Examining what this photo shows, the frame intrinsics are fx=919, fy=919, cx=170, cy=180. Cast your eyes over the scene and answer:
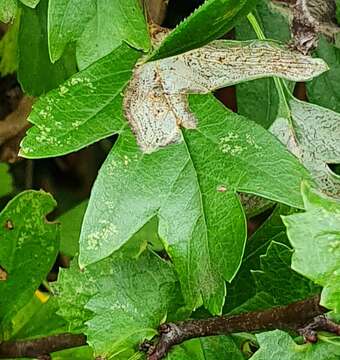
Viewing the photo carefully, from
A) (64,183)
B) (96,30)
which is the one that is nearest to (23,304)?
(96,30)

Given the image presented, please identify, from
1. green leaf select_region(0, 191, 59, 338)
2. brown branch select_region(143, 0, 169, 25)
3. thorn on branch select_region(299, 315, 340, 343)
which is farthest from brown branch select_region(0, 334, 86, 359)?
brown branch select_region(143, 0, 169, 25)

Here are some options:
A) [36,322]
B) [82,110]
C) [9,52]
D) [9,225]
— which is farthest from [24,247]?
[9,52]

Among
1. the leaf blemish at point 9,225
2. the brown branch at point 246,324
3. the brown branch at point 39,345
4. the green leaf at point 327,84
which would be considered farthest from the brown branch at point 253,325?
the green leaf at point 327,84

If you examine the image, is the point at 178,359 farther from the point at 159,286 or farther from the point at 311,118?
the point at 311,118

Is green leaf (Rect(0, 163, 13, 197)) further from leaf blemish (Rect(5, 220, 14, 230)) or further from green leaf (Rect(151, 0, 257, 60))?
green leaf (Rect(151, 0, 257, 60))

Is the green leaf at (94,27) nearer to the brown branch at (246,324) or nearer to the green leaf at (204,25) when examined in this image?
the green leaf at (204,25)

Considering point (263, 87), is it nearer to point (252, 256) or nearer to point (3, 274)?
point (252, 256)
